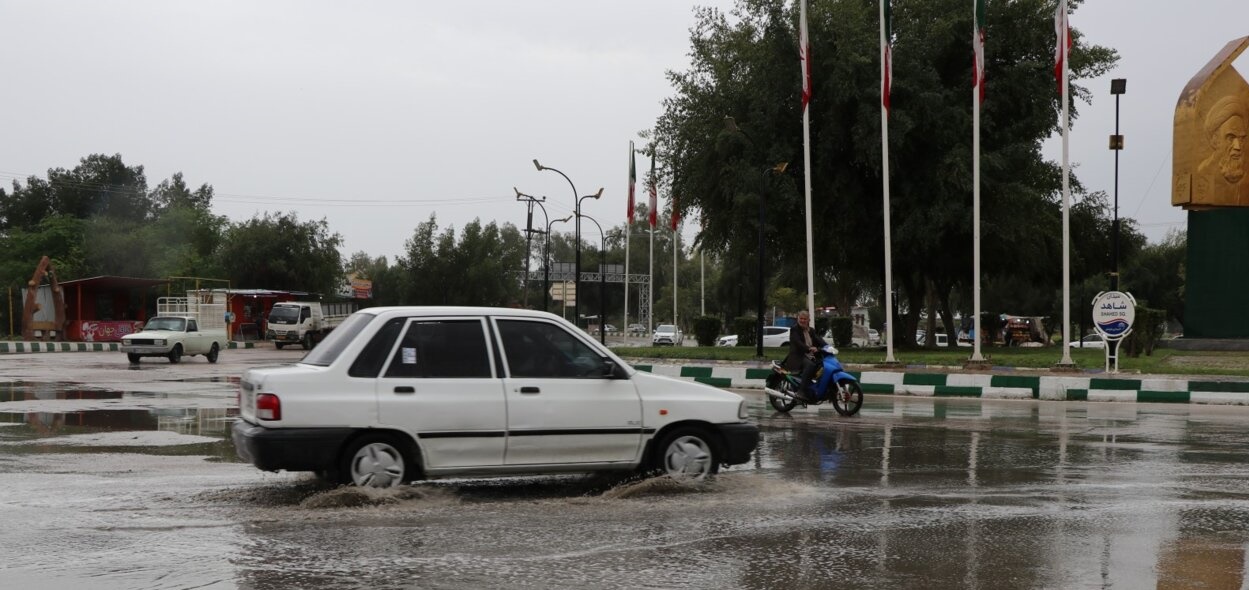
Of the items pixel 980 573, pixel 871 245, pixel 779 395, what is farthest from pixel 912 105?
pixel 980 573

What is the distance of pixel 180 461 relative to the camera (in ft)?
38.2

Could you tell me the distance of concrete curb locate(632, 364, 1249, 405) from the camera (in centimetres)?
2206

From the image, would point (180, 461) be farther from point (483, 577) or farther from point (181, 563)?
point (483, 577)

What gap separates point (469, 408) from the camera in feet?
29.8

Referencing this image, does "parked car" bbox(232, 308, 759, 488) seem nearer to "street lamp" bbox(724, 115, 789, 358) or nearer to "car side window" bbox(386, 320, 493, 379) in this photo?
"car side window" bbox(386, 320, 493, 379)

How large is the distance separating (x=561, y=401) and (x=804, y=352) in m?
8.82

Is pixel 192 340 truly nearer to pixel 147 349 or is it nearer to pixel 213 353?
pixel 213 353

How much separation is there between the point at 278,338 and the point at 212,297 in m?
5.16

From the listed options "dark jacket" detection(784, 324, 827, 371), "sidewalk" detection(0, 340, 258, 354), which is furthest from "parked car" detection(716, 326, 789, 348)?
"dark jacket" detection(784, 324, 827, 371)

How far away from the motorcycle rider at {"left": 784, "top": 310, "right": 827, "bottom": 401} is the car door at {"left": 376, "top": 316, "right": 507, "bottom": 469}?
338 inches

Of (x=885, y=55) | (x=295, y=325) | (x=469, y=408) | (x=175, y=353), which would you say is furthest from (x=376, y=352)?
(x=295, y=325)

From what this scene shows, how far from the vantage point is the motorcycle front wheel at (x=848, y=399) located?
1755cm

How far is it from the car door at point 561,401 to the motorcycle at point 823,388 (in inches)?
317

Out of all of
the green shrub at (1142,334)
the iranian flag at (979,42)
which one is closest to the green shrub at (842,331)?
the green shrub at (1142,334)
